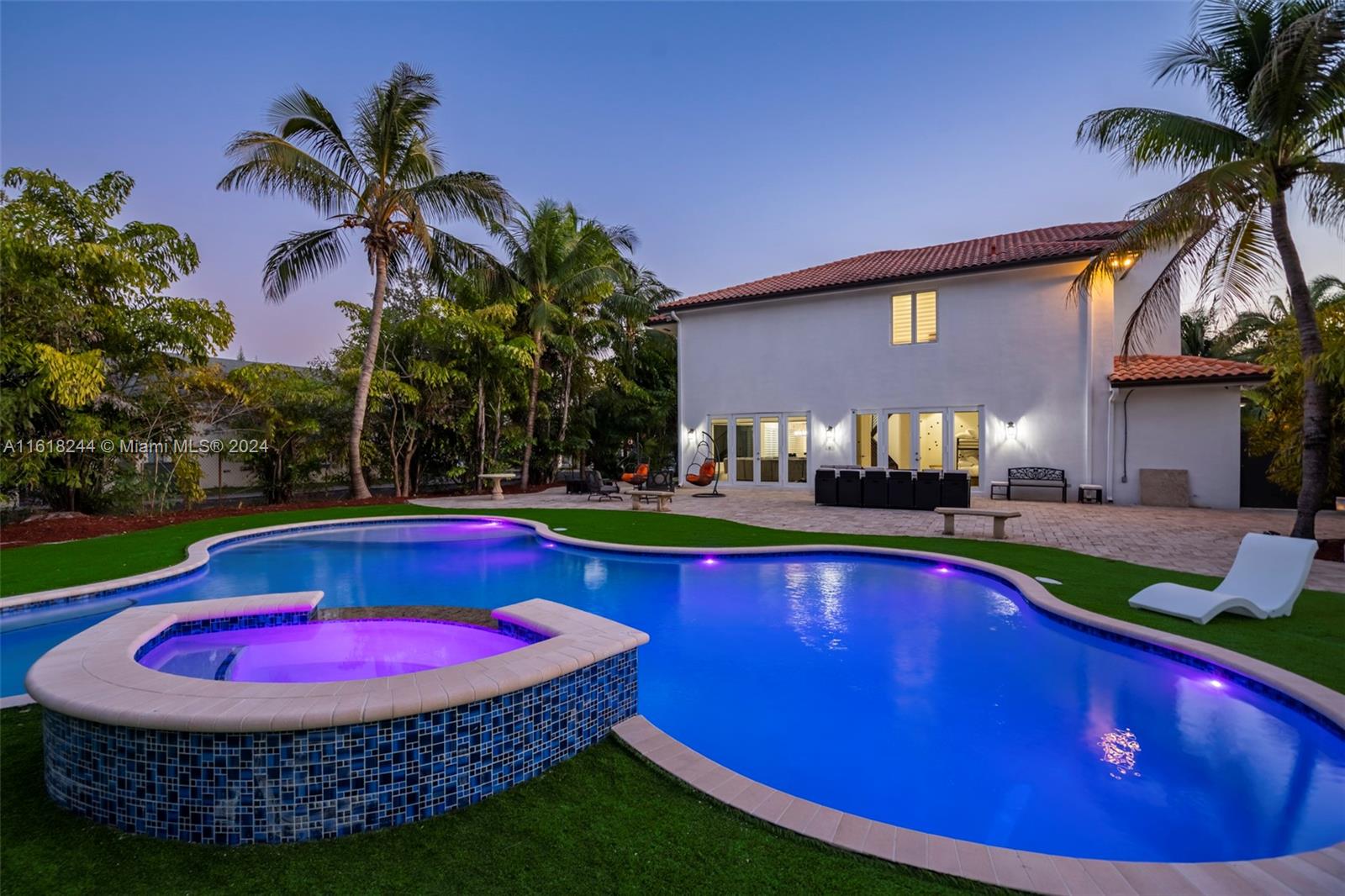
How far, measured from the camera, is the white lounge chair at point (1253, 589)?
18.7ft

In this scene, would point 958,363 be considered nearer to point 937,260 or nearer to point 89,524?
point 937,260

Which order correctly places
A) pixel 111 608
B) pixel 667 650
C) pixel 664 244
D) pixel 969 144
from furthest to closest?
pixel 664 244
pixel 969 144
pixel 111 608
pixel 667 650

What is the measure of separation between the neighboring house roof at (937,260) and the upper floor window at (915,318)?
2.25 ft

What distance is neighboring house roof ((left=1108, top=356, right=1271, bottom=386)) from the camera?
559 inches

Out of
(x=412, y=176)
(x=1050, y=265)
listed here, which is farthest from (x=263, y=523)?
(x=1050, y=265)

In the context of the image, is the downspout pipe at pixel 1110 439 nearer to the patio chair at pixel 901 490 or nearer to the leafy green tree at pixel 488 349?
the patio chair at pixel 901 490

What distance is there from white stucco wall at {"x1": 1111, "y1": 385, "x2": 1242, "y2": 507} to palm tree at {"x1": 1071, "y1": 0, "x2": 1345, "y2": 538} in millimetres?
5834

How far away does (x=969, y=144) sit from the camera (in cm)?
1948

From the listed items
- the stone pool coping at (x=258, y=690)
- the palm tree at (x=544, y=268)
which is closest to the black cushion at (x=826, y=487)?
the palm tree at (x=544, y=268)

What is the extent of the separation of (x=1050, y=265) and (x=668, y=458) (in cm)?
1491

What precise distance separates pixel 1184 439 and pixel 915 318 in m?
7.43

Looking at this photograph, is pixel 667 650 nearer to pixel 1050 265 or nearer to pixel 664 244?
pixel 1050 265

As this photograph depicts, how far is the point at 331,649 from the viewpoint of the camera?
5.51 metres

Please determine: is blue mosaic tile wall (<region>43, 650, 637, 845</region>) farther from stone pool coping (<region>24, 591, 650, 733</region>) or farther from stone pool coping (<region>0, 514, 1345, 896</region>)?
stone pool coping (<region>0, 514, 1345, 896</region>)
